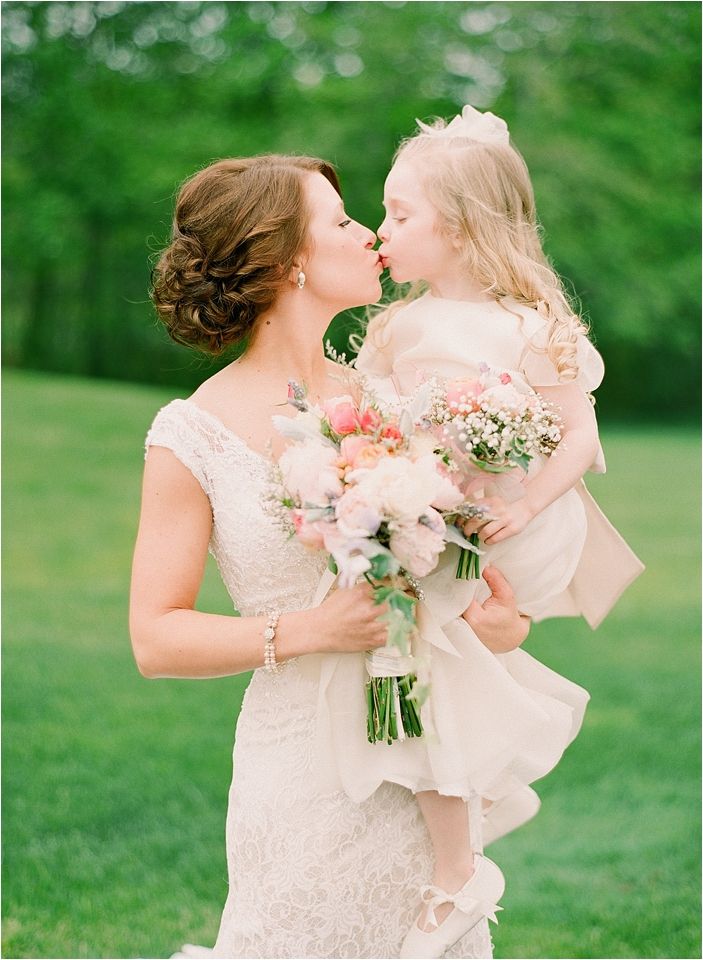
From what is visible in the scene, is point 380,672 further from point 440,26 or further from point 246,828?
point 440,26

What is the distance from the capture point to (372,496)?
234 centimetres

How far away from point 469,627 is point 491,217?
1.29 metres

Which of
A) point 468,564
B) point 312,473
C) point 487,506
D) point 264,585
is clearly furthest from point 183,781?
point 312,473

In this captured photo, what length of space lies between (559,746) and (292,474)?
1.15 meters

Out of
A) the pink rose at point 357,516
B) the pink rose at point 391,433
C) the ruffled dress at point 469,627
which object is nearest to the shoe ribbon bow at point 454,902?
the ruffled dress at point 469,627

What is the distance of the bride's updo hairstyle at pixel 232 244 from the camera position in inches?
118

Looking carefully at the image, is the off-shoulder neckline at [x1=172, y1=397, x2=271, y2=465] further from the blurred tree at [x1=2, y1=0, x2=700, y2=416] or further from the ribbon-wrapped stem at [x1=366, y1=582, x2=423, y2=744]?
the blurred tree at [x1=2, y1=0, x2=700, y2=416]

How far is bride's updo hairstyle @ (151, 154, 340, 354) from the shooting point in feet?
9.80

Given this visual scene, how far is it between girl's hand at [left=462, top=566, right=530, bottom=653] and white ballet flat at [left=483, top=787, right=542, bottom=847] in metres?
0.73

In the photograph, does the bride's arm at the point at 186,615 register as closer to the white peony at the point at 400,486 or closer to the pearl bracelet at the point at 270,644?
the pearl bracelet at the point at 270,644

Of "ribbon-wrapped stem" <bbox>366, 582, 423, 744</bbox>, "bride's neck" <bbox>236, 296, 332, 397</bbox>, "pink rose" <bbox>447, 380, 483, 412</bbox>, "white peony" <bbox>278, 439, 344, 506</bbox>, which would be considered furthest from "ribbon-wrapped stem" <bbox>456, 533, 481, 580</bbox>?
"bride's neck" <bbox>236, 296, 332, 397</bbox>

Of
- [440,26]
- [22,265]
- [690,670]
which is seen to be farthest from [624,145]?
[690,670]

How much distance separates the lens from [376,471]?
238 centimetres

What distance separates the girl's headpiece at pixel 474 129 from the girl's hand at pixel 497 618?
137 centimetres
